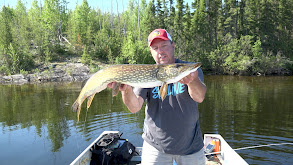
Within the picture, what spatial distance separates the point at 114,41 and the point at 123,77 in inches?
1669

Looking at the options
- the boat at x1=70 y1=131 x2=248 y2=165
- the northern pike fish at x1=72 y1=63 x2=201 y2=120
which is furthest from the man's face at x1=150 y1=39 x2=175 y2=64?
the boat at x1=70 y1=131 x2=248 y2=165

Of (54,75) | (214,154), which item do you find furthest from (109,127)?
(54,75)

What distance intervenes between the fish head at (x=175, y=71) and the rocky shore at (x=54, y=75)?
31.4m

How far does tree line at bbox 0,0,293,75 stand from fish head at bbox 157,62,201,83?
115 ft

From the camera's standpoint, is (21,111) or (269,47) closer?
(21,111)

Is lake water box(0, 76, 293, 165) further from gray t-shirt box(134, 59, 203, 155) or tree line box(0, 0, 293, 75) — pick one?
tree line box(0, 0, 293, 75)

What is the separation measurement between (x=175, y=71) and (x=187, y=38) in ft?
145

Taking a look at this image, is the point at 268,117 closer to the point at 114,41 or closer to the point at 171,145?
the point at 171,145

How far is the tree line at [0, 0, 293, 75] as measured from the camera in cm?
3584

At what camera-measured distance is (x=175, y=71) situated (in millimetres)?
2412

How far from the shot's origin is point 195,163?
100 inches

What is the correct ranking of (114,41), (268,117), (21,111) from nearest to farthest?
(268,117)
(21,111)
(114,41)

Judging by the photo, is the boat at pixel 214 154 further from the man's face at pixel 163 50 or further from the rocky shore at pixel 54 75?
the rocky shore at pixel 54 75

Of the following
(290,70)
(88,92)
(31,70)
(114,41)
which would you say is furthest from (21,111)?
(290,70)
